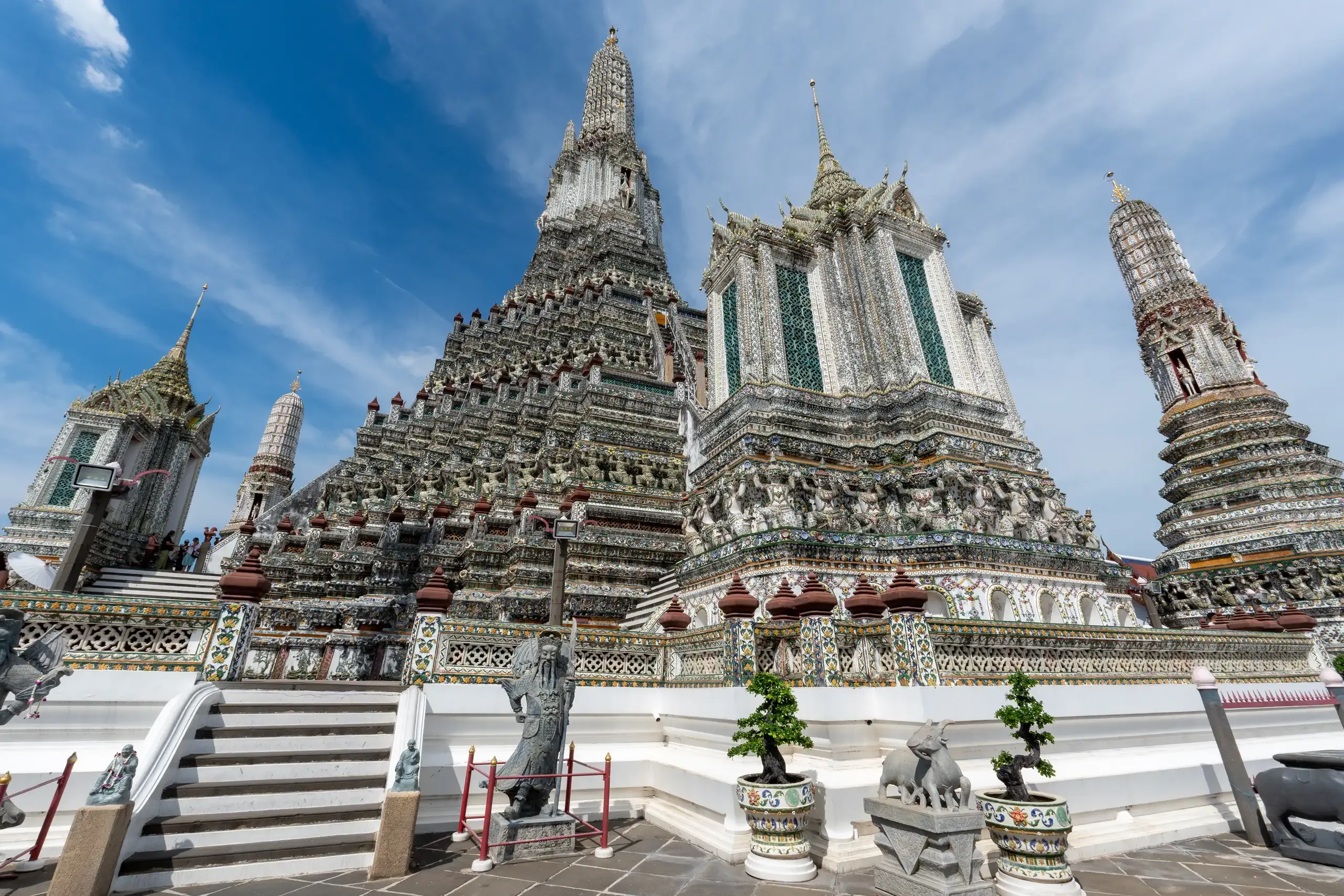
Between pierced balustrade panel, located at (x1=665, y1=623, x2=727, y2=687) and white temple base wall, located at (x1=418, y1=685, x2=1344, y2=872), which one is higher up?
pierced balustrade panel, located at (x1=665, y1=623, x2=727, y2=687)

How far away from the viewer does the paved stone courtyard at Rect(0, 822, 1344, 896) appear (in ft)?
14.1

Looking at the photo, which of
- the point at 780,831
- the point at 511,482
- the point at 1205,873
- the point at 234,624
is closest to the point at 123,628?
the point at 234,624

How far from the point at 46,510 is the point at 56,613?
2147 centimetres

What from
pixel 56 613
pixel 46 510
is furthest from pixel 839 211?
pixel 46 510

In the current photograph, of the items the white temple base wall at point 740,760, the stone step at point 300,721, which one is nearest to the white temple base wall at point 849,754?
the white temple base wall at point 740,760

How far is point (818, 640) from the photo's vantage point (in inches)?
246

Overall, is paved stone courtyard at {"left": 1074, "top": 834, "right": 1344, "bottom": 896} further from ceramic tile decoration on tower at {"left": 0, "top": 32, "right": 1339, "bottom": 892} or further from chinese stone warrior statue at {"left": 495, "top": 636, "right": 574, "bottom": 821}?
chinese stone warrior statue at {"left": 495, "top": 636, "right": 574, "bottom": 821}

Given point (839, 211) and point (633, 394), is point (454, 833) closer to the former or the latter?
point (633, 394)

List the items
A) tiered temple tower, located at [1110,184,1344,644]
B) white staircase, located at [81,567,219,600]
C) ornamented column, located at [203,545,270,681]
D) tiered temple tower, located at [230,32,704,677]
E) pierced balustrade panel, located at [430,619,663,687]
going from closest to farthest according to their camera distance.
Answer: ornamented column, located at [203,545,270,681] → pierced balustrade panel, located at [430,619,663,687] → tiered temple tower, located at [230,32,704,677] → tiered temple tower, located at [1110,184,1344,644] → white staircase, located at [81,567,219,600]

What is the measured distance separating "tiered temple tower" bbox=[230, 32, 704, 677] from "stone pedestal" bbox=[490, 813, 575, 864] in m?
6.85

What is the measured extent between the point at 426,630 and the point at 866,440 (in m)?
9.51

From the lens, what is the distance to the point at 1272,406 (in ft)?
60.3

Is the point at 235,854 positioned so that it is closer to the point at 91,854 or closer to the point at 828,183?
the point at 91,854

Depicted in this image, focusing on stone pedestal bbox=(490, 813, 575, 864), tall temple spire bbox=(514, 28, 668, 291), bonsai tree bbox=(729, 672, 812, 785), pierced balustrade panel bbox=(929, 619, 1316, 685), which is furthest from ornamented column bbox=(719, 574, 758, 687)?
tall temple spire bbox=(514, 28, 668, 291)
